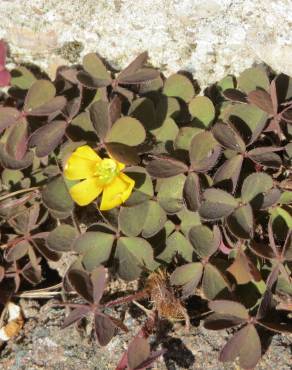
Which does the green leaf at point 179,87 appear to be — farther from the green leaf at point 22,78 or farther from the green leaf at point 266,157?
the green leaf at point 22,78

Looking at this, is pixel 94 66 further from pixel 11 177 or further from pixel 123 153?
pixel 11 177

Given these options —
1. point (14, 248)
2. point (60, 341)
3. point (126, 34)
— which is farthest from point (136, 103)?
point (60, 341)

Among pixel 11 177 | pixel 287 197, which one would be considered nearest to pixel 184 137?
pixel 287 197

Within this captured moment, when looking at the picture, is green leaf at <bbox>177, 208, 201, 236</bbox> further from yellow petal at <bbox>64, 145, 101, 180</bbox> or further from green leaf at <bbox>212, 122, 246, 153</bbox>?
yellow petal at <bbox>64, 145, 101, 180</bbox>

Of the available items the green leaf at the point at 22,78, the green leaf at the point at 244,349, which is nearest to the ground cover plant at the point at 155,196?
the green leaf at the point at 244,349

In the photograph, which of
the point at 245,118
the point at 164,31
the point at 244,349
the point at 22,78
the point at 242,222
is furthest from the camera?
the point at 22,78

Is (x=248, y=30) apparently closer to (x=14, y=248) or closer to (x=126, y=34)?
(x=126, y=34)
